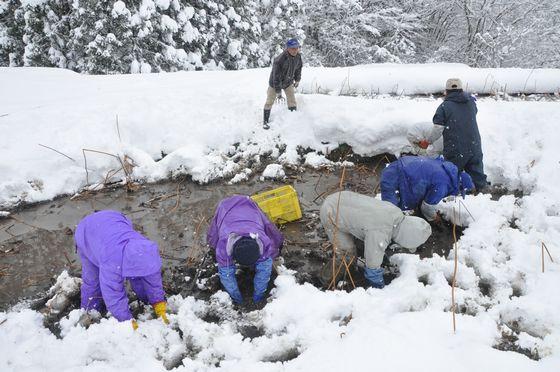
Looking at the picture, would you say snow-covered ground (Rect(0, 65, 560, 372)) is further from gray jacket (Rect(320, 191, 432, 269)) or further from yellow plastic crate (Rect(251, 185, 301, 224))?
yellow plastic crate (Rect(251, 185, 301, 224))

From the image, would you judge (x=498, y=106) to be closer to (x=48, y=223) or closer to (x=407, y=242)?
(x=407, y=242)

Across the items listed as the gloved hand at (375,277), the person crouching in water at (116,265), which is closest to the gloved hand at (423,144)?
the gloved hand at (375,277)

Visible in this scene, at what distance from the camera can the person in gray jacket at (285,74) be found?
5.85 metres

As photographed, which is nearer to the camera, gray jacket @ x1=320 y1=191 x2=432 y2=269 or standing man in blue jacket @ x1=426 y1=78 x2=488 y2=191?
gray jacket @ x1=320 y1=191 x2=432 y2=269

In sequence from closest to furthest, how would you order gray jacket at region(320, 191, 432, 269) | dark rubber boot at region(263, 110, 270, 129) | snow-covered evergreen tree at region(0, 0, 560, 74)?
gray jacket at region(320, 191, 432, 269), dark rubber boot at region(263, 110, 270, 129), snow-covered evergreen tree at region(0, 0, 560, 74)

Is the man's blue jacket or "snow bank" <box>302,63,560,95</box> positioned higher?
"snow bank" <box>302,63,560,95</box>

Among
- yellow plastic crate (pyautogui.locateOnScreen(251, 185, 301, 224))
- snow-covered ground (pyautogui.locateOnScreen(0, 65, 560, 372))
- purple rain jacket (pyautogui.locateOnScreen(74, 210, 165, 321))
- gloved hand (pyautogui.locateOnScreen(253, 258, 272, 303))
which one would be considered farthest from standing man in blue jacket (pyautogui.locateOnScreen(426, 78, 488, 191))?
purple rain jacket (pyautogui.locateOnScreen(74, 210, 165, 321))

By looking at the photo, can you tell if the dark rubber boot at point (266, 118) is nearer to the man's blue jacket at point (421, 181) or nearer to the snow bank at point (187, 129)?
the snow bank at point (187, 129)

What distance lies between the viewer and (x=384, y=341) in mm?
2900

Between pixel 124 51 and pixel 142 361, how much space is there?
27.8ft

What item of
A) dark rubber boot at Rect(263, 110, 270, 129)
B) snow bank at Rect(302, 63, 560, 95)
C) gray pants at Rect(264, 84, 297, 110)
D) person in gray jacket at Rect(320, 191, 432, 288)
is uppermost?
snow bank at Rect(302, 63, 560, 95)

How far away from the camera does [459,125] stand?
470 centimetres

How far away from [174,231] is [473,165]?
382cm

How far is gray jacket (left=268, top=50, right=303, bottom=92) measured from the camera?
589cm
